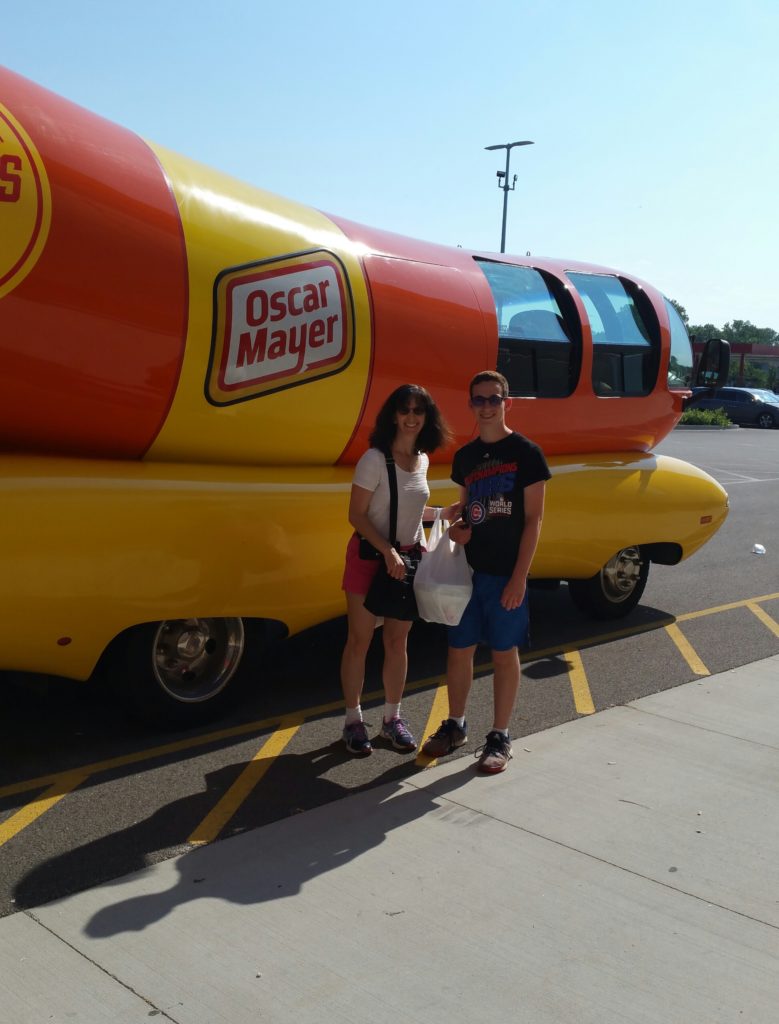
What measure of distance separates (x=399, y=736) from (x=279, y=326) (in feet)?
6.64

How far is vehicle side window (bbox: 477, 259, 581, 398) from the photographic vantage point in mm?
6695

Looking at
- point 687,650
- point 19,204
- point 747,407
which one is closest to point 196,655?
point 19,204

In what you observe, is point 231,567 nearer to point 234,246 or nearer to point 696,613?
point 234,246

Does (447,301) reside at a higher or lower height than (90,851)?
higher

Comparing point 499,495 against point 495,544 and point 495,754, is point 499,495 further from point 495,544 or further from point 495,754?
point 495,754

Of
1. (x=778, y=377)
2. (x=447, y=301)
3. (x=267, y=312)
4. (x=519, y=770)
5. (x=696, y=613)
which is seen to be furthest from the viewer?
(x=778, y=377)

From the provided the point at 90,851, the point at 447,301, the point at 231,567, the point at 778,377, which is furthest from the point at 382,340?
the point at 778,377

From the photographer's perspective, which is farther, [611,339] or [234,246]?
[611,339]

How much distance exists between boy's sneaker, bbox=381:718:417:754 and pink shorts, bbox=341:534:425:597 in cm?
66

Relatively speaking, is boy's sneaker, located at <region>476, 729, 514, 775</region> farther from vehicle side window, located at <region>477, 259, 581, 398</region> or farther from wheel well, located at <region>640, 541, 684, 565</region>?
wheel well, located at <region>640, 541, 684, 565</region>

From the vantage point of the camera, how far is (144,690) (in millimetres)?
Answer: 5062

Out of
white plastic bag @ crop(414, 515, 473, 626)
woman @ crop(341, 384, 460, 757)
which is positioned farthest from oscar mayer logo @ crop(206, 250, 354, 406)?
white plastic bag @ crop(414, 515, 473, 626)

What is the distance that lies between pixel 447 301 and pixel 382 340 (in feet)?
2.13

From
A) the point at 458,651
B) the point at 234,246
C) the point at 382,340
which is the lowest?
the point at 458,651
